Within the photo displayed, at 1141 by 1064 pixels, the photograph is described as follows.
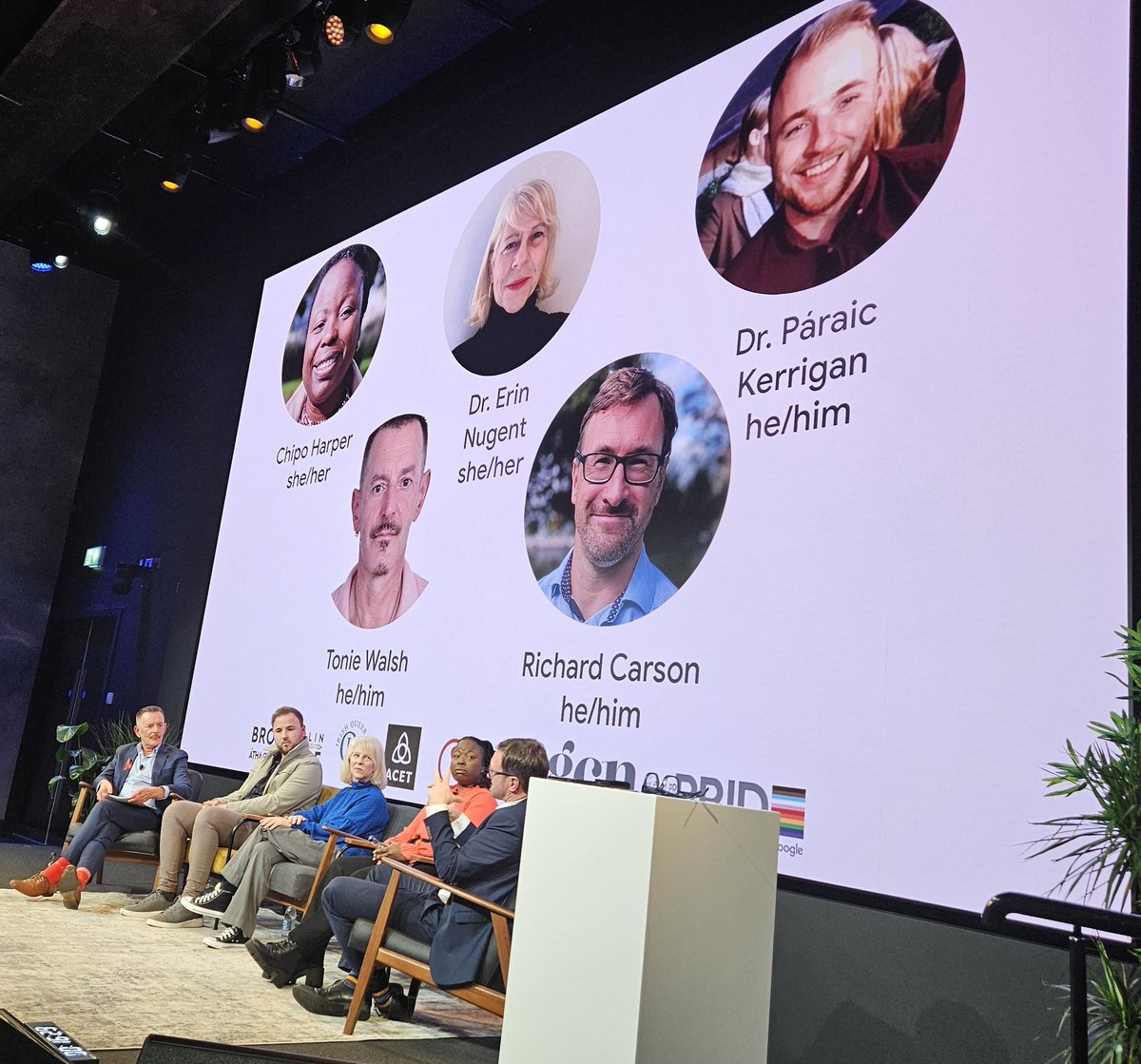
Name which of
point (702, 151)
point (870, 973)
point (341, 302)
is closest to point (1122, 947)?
point (870, 973)

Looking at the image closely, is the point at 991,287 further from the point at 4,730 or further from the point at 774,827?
the point at 4,730

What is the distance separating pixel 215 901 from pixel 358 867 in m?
1.07

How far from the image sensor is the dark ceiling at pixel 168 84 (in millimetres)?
6551

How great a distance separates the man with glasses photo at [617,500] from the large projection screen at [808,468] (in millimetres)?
22

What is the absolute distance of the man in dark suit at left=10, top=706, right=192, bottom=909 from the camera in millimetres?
5902

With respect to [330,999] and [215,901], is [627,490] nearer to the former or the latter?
[330,999]

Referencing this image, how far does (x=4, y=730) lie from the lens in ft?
33.1

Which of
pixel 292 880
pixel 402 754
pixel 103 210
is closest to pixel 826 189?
pixel 402 754

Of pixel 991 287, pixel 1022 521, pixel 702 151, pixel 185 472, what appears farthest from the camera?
pixel 185 472

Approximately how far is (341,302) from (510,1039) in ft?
17.8

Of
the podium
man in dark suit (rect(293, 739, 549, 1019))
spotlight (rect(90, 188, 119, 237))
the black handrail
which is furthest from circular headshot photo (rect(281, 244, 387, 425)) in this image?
the black handrail

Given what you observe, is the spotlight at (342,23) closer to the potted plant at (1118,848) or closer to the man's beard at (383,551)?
the man's beard at (383,551)

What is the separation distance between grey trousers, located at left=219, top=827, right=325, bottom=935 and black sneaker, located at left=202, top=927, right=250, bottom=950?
3 cm

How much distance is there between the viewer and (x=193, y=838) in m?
5.86
